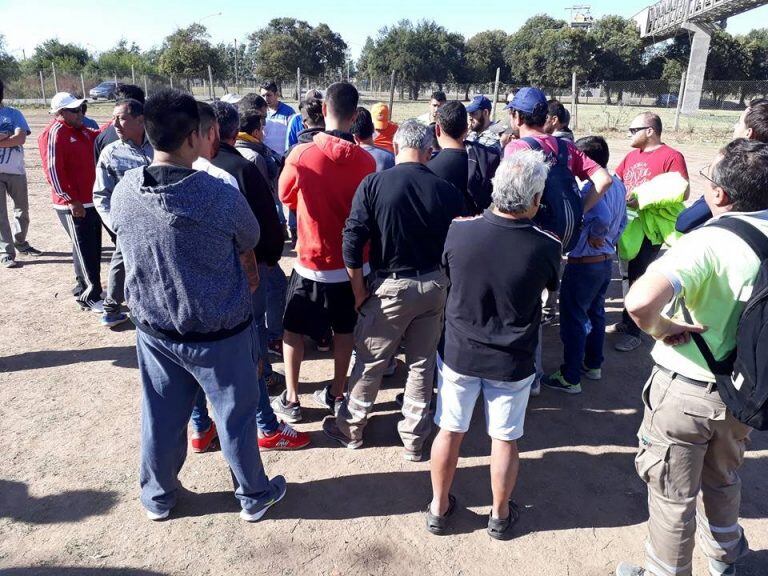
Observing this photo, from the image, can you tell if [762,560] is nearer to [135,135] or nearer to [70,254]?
[135,135]

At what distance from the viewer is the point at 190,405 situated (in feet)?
8.57

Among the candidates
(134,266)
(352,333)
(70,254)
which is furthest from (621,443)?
(70,254)

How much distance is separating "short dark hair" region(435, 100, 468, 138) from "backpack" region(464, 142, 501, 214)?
18 centimetres

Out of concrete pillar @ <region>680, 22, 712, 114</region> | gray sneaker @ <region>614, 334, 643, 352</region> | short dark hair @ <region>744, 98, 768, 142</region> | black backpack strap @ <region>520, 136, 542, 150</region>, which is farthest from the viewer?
concrete pillar @ <region>680, 22, 712, 114</region>

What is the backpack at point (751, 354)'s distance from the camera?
1.84 metres

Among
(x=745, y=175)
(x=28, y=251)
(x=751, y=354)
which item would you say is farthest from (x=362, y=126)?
(x=28, y=251)

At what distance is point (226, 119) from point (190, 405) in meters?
1.72

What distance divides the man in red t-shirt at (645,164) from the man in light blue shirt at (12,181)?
6.46m

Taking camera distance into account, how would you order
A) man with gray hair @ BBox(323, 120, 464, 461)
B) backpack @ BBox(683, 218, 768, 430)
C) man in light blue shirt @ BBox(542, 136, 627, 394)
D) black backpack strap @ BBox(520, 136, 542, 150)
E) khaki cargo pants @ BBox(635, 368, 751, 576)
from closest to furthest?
backpack @ BBox(683, 218, 768, 430) < khaki cargo pants @ BBox(635, 368, 751, 576) < man with gray hair @ BBox(323, 120, 464, 461) < black backpack strap @ BBox(520, 136, 542, 150) < man in light blue shirt @ BBox(542, 136, 627, 394)

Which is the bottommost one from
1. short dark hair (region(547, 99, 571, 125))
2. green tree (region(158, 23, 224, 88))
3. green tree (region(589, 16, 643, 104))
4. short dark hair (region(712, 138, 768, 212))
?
short dark hair (region(712, 138, 768, 212))

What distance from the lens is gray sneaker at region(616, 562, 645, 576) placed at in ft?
7.97

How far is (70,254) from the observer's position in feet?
22.7

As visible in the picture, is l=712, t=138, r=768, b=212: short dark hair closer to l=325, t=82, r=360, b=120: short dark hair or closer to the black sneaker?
l=325, t=82, r=360, b=120: short dark hair

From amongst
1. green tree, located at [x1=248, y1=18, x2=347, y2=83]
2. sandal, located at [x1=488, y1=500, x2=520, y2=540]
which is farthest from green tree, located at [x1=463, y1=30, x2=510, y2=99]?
sandal, located at [x1=488, y1=500, x2=520, y2=540]
